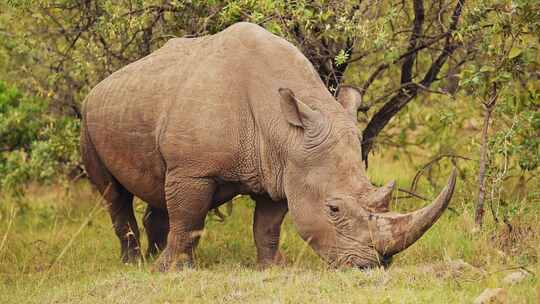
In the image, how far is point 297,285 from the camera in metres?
6.66

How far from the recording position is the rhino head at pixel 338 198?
699 centimetres

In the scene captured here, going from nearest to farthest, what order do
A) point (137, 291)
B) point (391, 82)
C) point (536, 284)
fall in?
point (536, 284)
point (137, 291)
point (391, 82)

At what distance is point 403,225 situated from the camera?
692 cm

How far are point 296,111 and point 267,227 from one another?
4.21 feet

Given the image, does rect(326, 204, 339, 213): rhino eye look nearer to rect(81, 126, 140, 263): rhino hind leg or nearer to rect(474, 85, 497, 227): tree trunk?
rect(474, 85, 497, 227): tree trunk

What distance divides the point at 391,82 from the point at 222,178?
14.9 feet

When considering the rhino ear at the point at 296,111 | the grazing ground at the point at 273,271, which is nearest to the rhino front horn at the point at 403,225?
the grazing ground at the point at 273,271

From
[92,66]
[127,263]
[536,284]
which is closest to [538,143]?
[536,284]

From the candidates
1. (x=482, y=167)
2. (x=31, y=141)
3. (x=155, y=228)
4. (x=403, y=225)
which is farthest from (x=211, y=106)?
(x=31, y=141)

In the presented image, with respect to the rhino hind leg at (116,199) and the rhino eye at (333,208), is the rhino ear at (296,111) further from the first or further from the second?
the rhino hind leg at (116,199)

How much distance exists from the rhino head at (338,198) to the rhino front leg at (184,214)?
0.70 metres

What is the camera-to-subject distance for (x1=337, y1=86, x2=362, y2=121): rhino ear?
8.05 meters

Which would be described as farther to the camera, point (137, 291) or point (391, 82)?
point (391, 82)

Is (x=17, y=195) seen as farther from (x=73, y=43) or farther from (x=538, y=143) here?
(x=538, y=143)
